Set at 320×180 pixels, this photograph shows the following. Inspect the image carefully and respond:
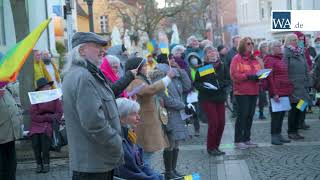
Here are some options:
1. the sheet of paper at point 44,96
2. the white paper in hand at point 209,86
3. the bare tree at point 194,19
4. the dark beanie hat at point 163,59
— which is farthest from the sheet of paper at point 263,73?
the bare tree at point 194,19

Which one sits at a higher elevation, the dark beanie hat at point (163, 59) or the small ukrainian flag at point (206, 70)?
the dark beanie hat at point (163, 59)

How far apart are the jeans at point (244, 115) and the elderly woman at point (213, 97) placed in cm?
50

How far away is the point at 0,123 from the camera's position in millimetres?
6383

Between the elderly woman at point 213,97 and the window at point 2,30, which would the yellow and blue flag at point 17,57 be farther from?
the window at point 2,30

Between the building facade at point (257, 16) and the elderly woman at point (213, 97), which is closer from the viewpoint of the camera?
the elderly woman at point (213, 97)

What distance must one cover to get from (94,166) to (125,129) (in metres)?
0.74

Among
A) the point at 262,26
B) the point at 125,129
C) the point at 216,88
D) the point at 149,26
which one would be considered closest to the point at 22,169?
the point at 216,88

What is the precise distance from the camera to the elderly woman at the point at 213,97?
28.0 feet

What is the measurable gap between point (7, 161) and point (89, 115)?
300cm

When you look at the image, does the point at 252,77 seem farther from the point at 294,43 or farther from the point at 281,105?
the point at 294,43

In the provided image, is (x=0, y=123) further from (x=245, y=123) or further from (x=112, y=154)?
(x=245, y=123)

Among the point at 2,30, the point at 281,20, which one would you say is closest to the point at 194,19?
the point at 2,30

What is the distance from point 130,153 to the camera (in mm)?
4461

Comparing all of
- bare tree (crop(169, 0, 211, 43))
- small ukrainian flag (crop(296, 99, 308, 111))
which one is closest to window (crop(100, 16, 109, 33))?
bare tree (crop(169, 0, 211, 43))
